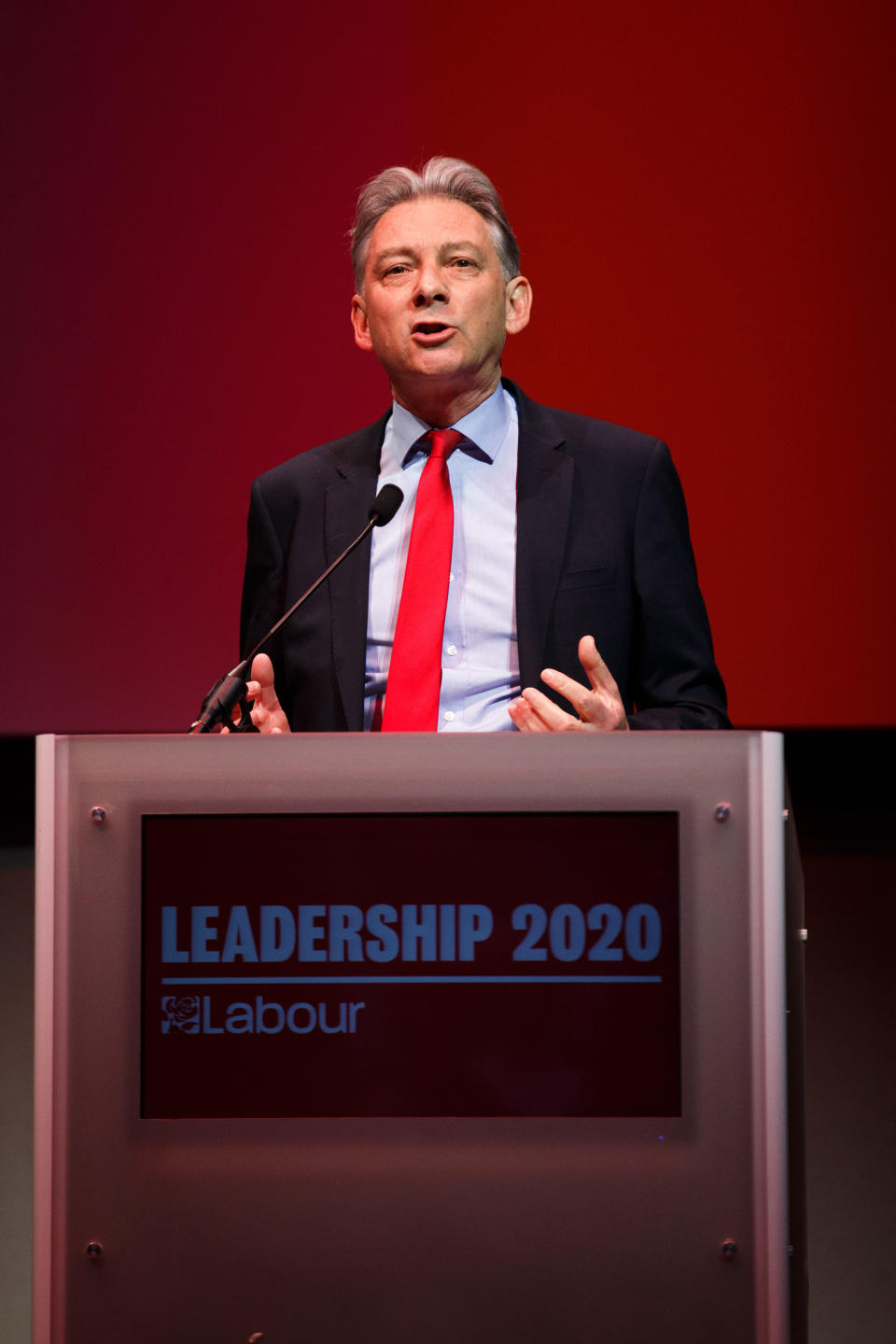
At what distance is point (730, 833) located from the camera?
771 millimetres

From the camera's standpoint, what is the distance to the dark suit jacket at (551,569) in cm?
129


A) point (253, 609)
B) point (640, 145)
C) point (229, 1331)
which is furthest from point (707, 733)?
point (640, 145)

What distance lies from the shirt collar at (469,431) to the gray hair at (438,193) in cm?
15

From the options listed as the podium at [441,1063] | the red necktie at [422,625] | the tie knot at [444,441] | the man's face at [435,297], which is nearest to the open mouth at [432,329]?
the man's face at [435,297]

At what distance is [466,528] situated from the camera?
1398 mm

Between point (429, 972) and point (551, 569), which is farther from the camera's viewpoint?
point (551, 569)

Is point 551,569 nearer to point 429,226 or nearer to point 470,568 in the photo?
point 470,568

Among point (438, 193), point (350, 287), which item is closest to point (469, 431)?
point (438, 193)

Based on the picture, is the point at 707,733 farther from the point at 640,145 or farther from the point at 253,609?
the point at 640,145

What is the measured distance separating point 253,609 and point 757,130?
1.10 meters

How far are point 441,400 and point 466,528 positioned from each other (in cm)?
17

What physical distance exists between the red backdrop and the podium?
1.16 m

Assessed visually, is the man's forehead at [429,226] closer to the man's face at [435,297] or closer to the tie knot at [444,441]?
the man's face at [435,297]

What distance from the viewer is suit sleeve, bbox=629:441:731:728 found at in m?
1.37
